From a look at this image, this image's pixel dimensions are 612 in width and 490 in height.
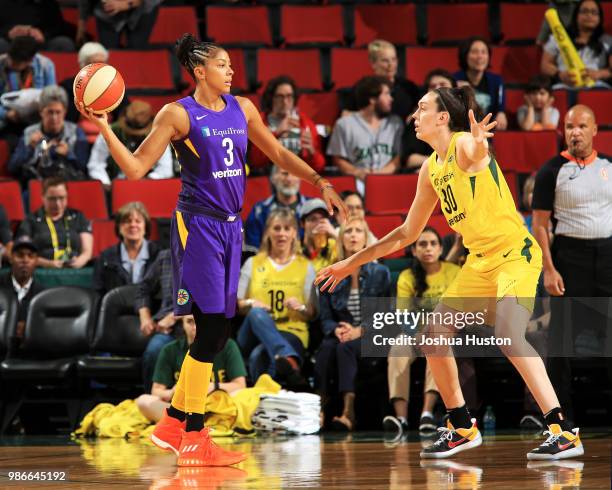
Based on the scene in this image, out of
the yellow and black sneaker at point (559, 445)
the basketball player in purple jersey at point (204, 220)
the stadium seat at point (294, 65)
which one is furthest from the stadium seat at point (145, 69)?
the yellow and black sneaker at point (559, 445)

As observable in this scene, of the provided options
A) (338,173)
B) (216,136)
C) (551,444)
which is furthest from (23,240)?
(551,444)

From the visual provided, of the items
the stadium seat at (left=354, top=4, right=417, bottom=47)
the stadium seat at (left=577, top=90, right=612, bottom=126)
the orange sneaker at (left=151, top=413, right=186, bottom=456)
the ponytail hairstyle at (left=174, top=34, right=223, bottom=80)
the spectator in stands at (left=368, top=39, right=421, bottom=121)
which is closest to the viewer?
the ponytail hairstyle at (left=174, top=34, right=223, bottom=80)

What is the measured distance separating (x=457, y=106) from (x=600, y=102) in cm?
543

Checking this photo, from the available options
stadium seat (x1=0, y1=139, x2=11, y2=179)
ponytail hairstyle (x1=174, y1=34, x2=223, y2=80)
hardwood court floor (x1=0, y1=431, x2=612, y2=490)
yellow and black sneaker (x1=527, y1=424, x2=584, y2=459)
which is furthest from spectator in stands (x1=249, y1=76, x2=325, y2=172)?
yellow and black sneaker (x1=527, y1=424, x2=584, y2=459)

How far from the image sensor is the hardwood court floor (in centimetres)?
446

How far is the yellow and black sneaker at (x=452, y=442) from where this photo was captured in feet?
17.9

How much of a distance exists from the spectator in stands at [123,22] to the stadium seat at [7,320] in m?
3.86

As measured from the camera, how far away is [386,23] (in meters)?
12.0

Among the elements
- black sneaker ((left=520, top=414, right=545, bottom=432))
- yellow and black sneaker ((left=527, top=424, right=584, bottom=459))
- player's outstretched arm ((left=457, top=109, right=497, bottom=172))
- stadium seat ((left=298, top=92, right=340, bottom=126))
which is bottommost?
black sneaker ((left=520, top=414, right=545, bottom=432))

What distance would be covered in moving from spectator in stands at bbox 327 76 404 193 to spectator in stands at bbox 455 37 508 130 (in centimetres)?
81

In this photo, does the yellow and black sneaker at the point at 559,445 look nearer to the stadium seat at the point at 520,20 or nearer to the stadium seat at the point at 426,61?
the stadium seat at the point at 426,61

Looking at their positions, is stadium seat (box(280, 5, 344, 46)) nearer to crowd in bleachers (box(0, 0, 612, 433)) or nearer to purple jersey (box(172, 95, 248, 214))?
crowd in bleachers (box(0, 0, 612, 433))

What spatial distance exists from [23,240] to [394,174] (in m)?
3.06

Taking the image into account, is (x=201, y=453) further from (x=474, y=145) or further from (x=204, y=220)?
(x=474, y=145)
